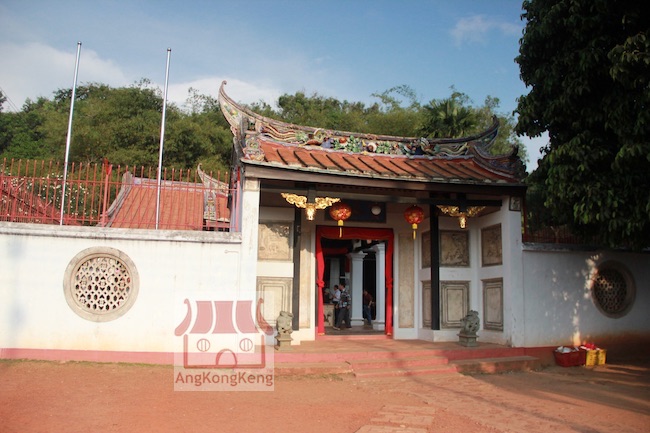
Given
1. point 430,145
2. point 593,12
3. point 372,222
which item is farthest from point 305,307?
point 593,12

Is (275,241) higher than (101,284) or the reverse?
higher

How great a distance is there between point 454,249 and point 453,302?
3.47 ft

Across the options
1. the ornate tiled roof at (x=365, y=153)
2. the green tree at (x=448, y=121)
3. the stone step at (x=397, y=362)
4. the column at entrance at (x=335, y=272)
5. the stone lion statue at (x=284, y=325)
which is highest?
the green tree at (x=448, y=121)

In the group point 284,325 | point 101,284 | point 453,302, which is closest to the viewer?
point 101,284

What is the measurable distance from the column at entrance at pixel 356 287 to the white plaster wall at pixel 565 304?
6.69 metres

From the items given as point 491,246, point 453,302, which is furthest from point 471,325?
point 491,246

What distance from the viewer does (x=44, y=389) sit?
6020 millimetres

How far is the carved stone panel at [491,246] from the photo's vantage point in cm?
981

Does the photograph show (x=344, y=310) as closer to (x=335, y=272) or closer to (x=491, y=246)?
(x=335, y=272)

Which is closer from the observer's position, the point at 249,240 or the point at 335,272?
the point at 249,240

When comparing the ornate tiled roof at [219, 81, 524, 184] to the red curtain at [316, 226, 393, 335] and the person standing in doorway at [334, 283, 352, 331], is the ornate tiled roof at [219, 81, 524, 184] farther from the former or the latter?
the person standing in doorway at [334, 283, 352, 331]

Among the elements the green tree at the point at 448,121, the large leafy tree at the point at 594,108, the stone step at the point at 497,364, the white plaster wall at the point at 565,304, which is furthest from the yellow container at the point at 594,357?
the green tree at the point at 448,121

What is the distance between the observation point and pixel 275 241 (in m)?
9.98

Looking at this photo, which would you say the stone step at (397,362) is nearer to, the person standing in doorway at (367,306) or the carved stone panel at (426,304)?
the carved stone panel at (426,304)
